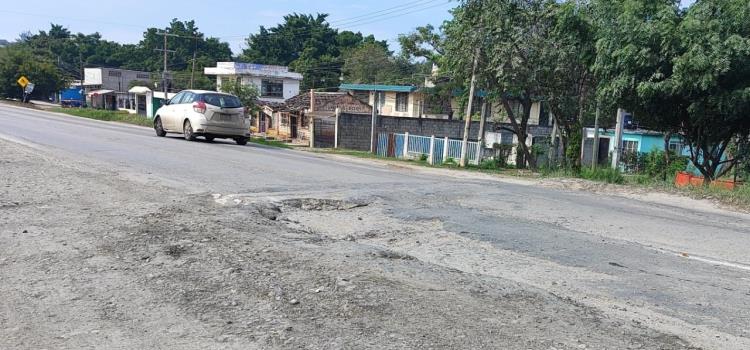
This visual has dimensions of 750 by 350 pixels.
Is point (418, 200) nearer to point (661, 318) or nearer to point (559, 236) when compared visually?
point (559, 236)

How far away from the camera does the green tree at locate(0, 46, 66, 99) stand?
6762 centimetres

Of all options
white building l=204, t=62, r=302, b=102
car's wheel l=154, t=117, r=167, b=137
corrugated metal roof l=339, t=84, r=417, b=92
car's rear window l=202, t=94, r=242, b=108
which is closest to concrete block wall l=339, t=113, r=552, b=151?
corrugated metal roof l=339, t=84, r=417, b=92

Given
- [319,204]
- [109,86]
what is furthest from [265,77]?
[319,204]

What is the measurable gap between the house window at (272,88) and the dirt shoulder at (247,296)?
60.9 m

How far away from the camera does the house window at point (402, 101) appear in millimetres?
50469

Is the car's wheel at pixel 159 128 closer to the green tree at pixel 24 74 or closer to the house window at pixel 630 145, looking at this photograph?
the house window at pixel 630 145

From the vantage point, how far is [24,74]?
68188mm

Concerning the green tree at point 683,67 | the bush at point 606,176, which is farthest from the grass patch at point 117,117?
the green tree at point 683,67

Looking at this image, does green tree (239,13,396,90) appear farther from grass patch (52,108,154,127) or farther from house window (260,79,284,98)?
grass patch (52,108,154,127)

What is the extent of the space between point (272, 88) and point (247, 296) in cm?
6495

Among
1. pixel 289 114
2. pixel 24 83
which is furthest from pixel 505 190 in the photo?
pixel 24 83

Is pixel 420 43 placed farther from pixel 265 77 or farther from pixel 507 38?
pixel 265 77

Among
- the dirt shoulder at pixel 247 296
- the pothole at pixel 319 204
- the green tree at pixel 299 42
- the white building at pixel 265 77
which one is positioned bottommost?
the dirt shoulder at pixel 247 296

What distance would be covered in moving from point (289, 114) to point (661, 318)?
44947 mm
